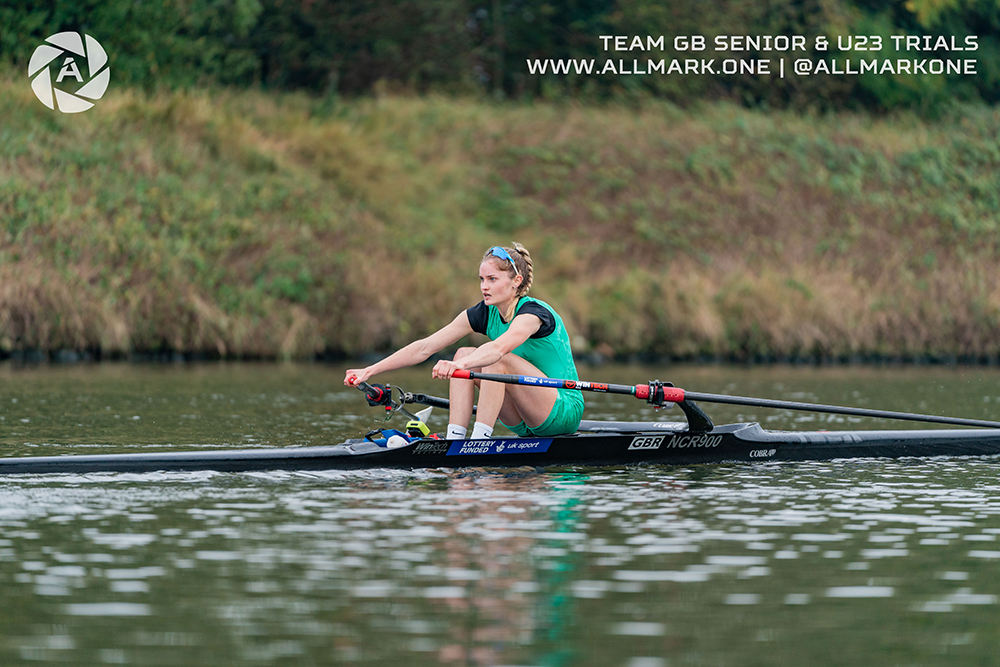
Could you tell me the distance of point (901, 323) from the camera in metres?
27.6

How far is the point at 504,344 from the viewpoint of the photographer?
9773mm

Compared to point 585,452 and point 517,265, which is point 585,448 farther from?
point 517,265

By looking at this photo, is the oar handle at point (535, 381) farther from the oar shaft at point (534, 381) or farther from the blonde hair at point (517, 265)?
the blonde hair at point (517, 265)

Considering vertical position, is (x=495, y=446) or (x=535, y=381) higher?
(x=535, y=381)

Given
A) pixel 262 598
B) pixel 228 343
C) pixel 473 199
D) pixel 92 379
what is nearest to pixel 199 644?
pixel 262 598

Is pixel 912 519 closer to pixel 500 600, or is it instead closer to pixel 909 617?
pixel 909 617

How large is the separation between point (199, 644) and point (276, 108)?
31448 mm

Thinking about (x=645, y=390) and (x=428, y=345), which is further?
(x=428, y=345)

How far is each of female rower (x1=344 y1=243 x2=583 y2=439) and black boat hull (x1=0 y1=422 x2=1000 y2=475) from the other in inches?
8.5

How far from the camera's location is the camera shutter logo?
103ft

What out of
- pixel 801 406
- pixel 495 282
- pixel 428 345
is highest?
pixel 495 282

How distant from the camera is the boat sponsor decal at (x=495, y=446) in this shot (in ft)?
32.1

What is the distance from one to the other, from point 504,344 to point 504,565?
3485 mm

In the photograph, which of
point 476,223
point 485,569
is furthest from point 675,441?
point 476,223
